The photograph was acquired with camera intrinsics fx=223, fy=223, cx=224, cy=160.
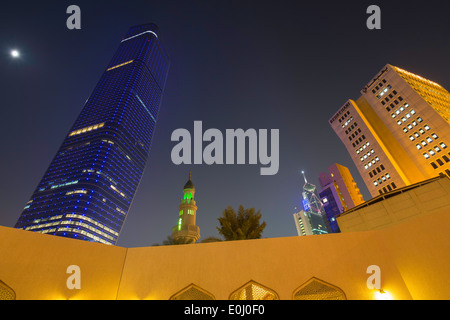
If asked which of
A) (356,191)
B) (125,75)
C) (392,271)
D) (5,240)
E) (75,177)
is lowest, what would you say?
(392,271)

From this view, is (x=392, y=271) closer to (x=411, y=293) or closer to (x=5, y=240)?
(x=411, y=293)

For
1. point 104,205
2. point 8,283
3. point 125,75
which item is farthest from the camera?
point 125,75

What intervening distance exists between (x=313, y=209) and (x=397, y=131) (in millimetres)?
128670

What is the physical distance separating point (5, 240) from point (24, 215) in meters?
105

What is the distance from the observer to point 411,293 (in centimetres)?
745

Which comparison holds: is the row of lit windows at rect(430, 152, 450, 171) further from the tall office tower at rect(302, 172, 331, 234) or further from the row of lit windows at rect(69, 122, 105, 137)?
the row of lit windows at rect(69, 122, 105, 137)

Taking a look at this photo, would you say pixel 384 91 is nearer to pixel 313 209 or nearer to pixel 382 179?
pixel 382 179

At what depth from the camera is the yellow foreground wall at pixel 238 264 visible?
7.44m

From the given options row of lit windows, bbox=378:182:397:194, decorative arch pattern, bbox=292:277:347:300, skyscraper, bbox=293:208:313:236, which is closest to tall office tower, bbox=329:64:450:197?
row of lit windows, bbox=378:182:397:194

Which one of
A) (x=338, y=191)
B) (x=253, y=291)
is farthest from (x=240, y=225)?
(x=338, y=191)

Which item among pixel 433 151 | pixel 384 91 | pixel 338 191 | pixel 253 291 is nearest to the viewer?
pixel 253 291

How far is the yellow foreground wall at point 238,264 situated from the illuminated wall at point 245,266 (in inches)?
1.0

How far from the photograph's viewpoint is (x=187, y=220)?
3578 centimetres
